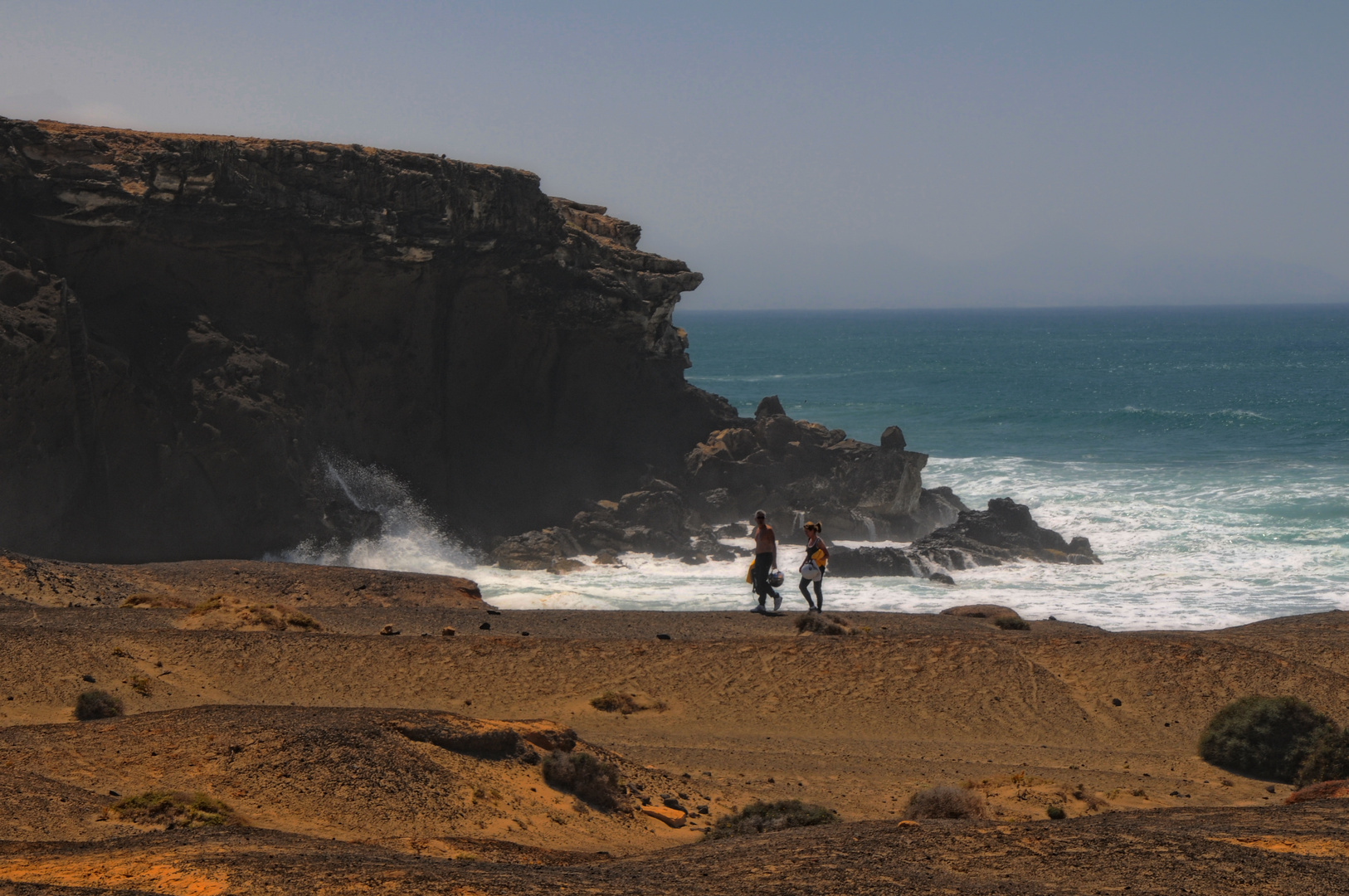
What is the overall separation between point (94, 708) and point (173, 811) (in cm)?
440

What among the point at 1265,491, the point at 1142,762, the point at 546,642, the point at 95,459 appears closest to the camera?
the point at 1142,762

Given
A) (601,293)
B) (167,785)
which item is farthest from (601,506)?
(167,785)

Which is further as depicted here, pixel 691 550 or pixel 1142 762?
pixel 691 550

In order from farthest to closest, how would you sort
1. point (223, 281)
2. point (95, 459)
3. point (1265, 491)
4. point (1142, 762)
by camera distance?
1. point (1265, 491)
2. point (223, 281)
3. point (95, 459)
4. point (1142, 762)

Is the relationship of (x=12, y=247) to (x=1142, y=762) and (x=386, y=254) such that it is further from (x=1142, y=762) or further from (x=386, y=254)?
(x=1142, y=762)

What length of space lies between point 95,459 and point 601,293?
16216 mm

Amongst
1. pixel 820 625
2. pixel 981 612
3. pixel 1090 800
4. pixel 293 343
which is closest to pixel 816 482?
pixel 293 343

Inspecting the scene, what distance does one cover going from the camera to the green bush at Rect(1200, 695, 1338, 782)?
516 inches

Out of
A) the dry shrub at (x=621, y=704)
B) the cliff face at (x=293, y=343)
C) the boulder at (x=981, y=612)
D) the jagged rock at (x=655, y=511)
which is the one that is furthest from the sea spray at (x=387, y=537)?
the dry shrub at (x=621, y=704)

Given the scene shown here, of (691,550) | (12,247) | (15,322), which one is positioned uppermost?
(12,247)

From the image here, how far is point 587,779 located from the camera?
36.5 ft

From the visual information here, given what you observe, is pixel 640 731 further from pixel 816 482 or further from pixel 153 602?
pixel 816 482

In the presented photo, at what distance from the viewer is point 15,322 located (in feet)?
93.3

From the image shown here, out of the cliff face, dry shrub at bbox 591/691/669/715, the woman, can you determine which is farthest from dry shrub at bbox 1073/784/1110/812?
the cliff face
